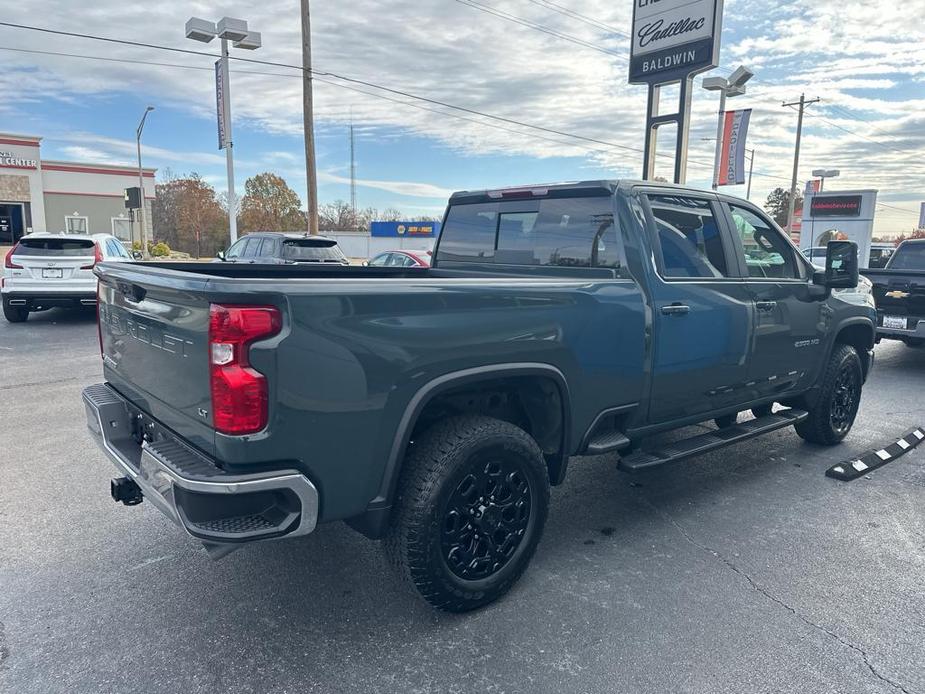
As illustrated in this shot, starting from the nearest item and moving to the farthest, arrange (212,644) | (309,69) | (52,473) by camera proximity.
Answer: (212,644)
(52,473)
(309,69)

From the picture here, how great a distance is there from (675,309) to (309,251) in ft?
34.6

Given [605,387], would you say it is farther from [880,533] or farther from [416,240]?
[416,240]

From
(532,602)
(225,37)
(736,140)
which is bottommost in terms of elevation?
(532,602)

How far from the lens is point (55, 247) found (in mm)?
11273

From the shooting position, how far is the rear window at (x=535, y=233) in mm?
3746

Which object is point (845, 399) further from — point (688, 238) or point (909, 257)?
point (909, 257)

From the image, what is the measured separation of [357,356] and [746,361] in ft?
9.57

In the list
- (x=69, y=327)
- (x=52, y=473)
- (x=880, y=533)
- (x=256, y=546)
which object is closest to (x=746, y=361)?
(x=880, y=533)

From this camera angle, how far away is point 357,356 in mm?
2459

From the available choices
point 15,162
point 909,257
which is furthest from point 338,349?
point 15,162

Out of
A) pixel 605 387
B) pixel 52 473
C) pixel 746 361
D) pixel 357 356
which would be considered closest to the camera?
pixel 357 356

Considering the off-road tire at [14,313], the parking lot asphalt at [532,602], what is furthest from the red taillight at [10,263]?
the parking lot asphalt at [532,602]

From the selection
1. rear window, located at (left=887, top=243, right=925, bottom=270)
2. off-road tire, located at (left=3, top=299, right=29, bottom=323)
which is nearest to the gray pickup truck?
rear window, located at (left=887, top=243, right=925, bottom=270)

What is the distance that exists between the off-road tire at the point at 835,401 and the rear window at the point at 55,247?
11.4 metres
